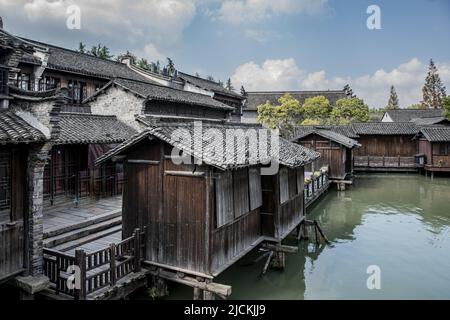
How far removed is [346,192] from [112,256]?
23.0m

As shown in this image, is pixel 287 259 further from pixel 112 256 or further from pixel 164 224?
pixel 112 256

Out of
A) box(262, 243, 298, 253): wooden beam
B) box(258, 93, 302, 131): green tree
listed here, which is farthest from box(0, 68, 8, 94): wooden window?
box(258, 93, 302, 131): green tree

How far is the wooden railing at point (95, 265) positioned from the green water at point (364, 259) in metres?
1.90

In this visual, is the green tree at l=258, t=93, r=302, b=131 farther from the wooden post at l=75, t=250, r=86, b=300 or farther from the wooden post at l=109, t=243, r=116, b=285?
the wooden post at l=75, t=250, r=86, b=300

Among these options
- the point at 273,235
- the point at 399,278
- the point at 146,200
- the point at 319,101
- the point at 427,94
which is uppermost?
the point at 427,94

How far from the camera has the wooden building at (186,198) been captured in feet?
28.9

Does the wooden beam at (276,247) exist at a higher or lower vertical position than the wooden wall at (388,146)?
lower

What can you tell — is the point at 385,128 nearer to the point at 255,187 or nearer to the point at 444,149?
the point at 444,149

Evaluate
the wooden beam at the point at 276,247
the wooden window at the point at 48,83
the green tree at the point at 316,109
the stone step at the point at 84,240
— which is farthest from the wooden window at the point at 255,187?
the green tree at the point at 316,109

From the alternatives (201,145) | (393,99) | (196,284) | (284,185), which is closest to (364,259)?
(284,185)

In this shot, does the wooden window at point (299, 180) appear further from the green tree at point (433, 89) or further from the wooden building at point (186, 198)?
the green tree at point (433, 89)

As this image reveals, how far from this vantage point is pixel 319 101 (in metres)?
45.7

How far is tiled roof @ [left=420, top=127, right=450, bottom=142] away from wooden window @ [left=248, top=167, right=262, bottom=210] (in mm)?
28099
